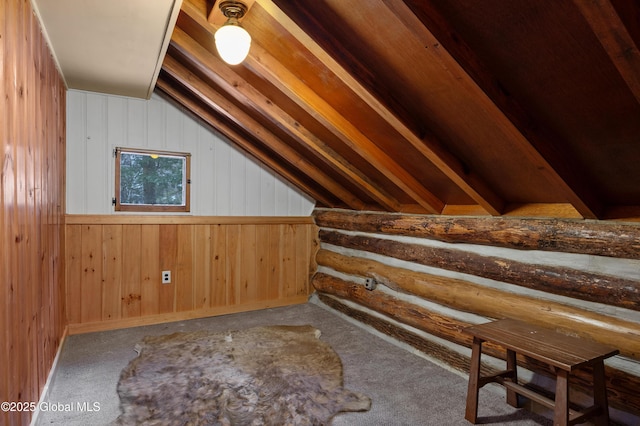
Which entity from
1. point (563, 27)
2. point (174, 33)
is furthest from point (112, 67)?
point (563, 27)

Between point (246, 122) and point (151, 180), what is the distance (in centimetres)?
133

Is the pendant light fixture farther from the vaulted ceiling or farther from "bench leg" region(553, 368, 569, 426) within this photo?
"bench leg" region(553, 368, 569, 426)

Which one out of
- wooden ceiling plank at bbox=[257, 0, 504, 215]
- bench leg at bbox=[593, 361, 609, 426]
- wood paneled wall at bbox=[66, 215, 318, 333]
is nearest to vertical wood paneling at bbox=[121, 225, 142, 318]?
wood paneled wall at bbox=[66, 215, 318, 333]

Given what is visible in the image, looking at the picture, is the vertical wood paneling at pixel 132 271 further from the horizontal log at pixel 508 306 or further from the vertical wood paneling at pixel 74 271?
the horizontal log at pixel 508 306

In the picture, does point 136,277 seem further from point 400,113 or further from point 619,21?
point 619,21

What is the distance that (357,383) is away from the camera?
2.66 metres

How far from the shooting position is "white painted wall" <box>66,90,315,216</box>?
369 cm

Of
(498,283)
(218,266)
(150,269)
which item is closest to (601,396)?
(498,283)

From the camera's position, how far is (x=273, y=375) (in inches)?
108

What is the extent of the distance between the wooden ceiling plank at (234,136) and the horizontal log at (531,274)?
1.36 metres

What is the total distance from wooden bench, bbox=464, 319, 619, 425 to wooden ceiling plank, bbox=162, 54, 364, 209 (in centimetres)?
220

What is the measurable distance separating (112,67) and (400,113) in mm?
2294

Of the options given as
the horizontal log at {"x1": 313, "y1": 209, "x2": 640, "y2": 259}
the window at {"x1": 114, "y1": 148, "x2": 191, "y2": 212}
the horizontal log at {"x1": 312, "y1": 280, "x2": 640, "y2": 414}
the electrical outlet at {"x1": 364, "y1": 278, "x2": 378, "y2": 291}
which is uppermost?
the window at {"x1": 114, "y1": 148, "x2": 191, "y2": 212}

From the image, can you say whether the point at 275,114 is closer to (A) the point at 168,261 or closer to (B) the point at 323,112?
(B) the point at 323,112
